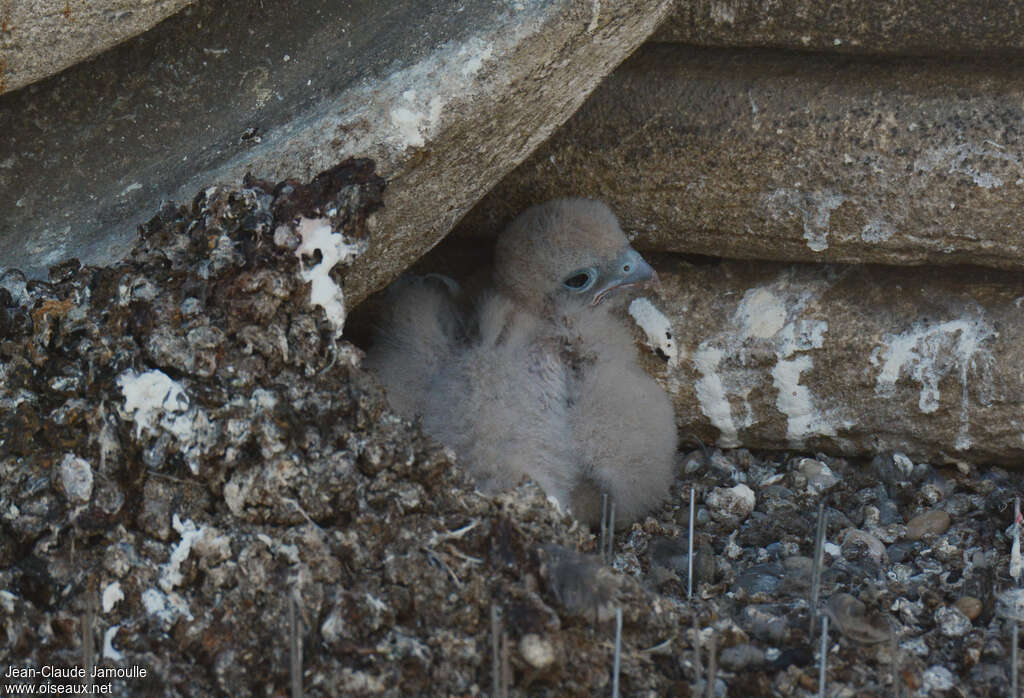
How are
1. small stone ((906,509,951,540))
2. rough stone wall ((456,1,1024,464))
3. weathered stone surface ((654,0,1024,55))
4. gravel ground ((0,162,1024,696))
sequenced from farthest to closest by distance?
A: 1. small stone ((906,509,951,540))
2. rough stone wall ((456,1,1024,464))
3. weathered stone surface ((654,0,1024,55))
4. gravel ground ((0,162,1024,696))

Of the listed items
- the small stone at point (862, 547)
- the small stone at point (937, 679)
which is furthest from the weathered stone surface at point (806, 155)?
the small stone at point (937, 679)

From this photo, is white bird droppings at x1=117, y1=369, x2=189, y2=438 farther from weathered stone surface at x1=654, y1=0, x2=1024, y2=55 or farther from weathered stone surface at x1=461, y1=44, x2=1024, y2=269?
weathered stone surface at x1=654, y1=0, x2=1024, y2=55

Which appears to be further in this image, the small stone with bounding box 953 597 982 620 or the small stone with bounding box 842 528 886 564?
the small stone with bounding box 842 528 886 564

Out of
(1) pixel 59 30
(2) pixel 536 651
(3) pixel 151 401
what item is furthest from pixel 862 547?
(1) pixel 59 30

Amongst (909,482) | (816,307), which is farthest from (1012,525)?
(816,307)

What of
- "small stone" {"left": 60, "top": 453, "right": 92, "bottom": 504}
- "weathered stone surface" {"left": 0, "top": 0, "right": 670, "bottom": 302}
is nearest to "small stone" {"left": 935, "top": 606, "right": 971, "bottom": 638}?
"weathered stone surface" {"left": 0, "top": 0, "right": 670, "bottom": 302}

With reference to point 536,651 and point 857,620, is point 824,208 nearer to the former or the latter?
point 857,620
